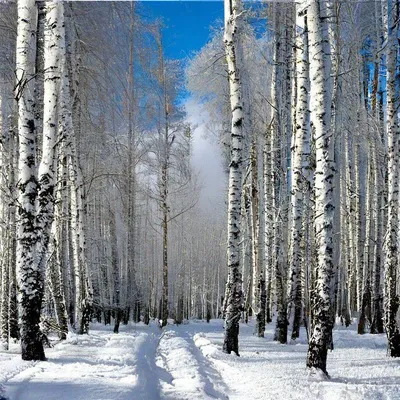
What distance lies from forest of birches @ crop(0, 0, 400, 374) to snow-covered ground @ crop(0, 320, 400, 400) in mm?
634

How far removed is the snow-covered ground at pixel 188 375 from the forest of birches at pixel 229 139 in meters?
0.63

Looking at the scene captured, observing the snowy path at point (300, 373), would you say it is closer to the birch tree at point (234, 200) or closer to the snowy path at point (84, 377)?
the birch tree at point (234, 200)

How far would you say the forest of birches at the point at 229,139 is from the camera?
22.8ft

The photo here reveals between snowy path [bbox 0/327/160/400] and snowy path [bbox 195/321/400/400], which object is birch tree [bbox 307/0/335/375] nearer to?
snowy path [bbox 195/321/400/400]

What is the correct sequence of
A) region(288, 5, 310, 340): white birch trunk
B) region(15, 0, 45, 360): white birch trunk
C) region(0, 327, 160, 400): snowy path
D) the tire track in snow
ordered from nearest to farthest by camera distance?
region(0, 327, 160, 400): snowy path → the tire track in snow → region(15, 0, 45, 360): white birch trunk → region(288, 5, 310, 340): white birch trunk

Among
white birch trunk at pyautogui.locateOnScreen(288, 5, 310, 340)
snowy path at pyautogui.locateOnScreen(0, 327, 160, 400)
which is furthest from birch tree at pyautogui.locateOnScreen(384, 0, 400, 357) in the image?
snowy path at pyautogui.locateOnScreen(0, 327, 160, 400)

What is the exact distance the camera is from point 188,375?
6.72 m

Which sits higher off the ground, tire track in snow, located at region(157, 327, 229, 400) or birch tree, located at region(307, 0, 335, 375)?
birch tree, located at region(307, 0, 335, 375)

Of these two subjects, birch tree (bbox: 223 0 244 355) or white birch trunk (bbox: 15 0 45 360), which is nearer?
white birch trunk (bbox: 15 0 45 360)

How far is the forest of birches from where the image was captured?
6.94 metres

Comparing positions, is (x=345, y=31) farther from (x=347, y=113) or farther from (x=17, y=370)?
(x=17, y=370)

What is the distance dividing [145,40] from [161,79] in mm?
1994

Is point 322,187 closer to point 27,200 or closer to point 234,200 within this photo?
point 234,200

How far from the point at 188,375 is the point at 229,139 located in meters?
11.0
